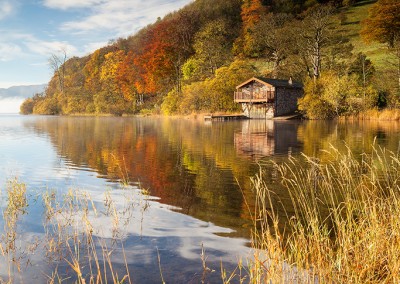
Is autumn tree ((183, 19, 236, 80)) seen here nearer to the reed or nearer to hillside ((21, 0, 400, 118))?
hillside ((21, 0, 400, 118))

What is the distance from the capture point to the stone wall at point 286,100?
6081 centimetres

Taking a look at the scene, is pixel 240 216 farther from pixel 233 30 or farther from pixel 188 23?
pixel 233 30

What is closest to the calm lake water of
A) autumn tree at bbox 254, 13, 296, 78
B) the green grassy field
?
the green grassy field

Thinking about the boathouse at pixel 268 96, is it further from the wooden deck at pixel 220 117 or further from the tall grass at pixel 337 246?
the tall grass at pixel 337 246

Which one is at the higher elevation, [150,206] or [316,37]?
[316,37]

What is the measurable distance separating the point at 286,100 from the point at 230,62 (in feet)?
68.8

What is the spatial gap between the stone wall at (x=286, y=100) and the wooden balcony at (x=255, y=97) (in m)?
1.32

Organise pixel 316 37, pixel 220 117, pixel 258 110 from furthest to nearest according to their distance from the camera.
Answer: pixel 258 110 → pixel 316 37 → pixel 220 117

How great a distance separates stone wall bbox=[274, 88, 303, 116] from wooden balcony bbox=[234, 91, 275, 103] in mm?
1317

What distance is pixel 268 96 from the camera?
59.6 metres

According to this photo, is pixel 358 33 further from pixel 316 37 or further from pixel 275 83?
pixel 275 83

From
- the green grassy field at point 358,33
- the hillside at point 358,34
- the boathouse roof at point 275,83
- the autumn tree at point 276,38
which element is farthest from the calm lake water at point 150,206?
the autumn tree at point 276,38

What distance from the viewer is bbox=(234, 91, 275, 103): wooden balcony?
59625 millimetres

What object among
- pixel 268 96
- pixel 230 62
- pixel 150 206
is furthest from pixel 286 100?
pixel 150 206
